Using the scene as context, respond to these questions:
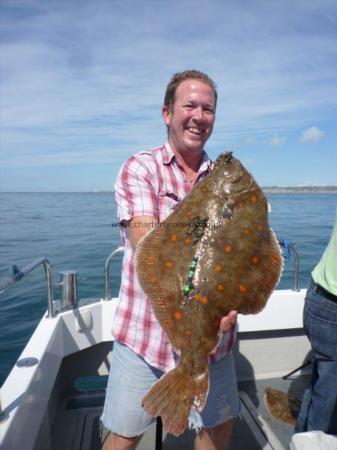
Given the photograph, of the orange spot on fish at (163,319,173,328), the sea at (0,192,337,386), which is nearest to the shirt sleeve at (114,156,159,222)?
the orange spot on fish at (163,319,173,328)

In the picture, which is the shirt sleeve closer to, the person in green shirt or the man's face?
the man's face

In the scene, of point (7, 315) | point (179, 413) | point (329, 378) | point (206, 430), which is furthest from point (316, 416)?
point (7, 315)

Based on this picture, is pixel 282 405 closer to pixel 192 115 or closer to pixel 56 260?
pixel 192 115

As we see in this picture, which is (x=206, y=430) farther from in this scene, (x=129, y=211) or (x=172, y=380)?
(x=129, y=211)

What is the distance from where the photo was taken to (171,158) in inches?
97.8

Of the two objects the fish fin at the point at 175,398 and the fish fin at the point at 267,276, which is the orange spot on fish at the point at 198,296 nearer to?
the fish fin at the point at 267,276

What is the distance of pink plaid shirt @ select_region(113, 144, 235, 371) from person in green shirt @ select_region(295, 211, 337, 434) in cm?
73

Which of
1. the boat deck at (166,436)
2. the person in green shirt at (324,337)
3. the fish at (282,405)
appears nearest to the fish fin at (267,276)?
the person in green shirt at (324,337)

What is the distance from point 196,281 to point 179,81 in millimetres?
A: 1332

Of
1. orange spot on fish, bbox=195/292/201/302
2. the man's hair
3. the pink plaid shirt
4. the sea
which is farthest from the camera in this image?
the sea

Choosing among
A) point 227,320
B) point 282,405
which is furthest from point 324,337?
point 282,405

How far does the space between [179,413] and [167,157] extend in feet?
4.98

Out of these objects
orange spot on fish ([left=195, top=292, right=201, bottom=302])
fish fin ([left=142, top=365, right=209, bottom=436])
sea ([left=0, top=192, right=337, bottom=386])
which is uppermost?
orange spot on fish ([left=195, top=292, right=201, bottom=302])

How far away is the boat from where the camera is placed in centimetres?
282
